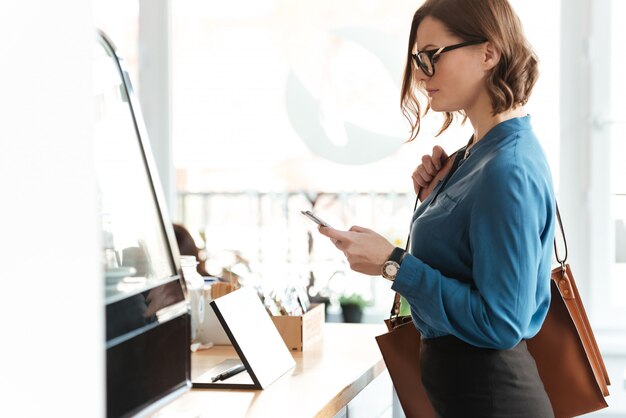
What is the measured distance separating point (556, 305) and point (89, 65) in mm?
1347

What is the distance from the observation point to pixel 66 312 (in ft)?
1.38

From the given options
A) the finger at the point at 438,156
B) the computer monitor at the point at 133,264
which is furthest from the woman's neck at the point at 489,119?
the computer monitor at the point at 133,264

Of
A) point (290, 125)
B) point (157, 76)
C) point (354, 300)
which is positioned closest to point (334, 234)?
point (354, 300)

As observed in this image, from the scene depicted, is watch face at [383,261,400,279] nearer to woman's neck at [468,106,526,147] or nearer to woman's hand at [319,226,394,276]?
woman's hand at [319,226,394,276]

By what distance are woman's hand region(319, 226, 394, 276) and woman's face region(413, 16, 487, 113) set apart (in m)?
0.29

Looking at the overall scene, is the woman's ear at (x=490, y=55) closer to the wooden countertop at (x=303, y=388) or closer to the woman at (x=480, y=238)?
the woman at (x=480, y=238)

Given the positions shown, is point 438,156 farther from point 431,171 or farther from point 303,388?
point 303,388

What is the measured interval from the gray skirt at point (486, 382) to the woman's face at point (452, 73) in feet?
1.48

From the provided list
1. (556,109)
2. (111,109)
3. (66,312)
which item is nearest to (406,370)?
(111,109)

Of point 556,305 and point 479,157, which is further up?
point 479,157

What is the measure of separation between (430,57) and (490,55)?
11 centimetres

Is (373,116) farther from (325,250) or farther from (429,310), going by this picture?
(429,310)

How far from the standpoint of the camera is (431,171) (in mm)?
1870

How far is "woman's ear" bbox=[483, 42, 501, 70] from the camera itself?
1548 millimetres
